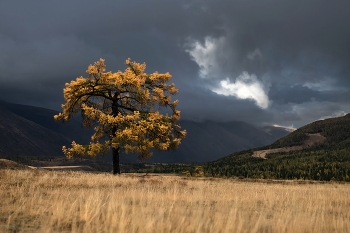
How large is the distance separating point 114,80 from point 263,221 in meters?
23.9

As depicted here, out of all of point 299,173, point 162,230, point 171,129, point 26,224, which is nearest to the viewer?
point 162,230

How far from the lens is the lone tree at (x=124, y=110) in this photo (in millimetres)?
28453

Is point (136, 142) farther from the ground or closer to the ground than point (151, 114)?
closer to the ground

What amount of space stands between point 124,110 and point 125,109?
25 cm

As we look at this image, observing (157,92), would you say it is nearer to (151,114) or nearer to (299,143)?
(151,114)

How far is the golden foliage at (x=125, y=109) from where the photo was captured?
1120 inches

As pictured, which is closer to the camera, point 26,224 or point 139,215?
point 26,224

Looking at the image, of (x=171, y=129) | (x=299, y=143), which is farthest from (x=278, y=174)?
(x=299, y=143)

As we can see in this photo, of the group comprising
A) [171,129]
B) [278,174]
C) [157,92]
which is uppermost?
[157,92]

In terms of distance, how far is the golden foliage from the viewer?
28.4 meters

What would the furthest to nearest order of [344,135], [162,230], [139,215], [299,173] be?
[344,135] → [299,173] → [139,215] → [162,230]

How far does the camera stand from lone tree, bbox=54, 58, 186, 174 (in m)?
28.5

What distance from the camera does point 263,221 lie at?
26.6 ft

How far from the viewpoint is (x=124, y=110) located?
3216 cm
